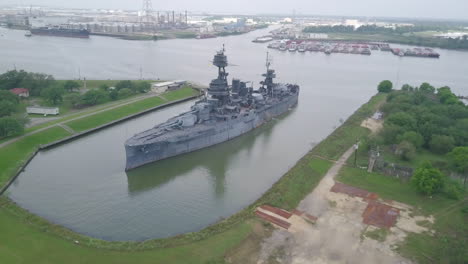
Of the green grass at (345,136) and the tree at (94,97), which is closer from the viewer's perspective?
the green grass at (345,136)

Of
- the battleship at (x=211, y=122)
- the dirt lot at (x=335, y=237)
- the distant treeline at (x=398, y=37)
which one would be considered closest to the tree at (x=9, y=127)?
the battleship at (x=211, y=122)

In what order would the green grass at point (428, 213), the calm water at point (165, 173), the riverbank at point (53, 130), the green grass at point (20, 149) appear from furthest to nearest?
the riverbank at point (53, 130) < the green grass at point (20, 149) < the calm water at point (165, 173) < the green grass at point (428, 213)

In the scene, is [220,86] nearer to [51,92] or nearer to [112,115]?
[112,115]

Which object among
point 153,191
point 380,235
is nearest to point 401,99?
point 380,235

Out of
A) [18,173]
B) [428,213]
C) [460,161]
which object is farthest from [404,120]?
[18,173]

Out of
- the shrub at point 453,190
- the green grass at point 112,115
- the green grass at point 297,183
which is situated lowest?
the green grass at point 297,183

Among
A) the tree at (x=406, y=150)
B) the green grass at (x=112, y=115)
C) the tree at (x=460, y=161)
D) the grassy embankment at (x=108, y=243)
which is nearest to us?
the grassy embankment at (x=108, y=243)

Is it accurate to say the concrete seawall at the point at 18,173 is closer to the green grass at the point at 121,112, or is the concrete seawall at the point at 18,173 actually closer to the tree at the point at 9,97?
the green grass at the point at 121,112
